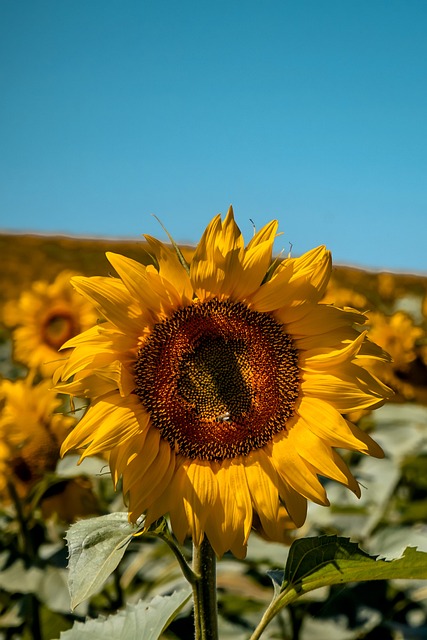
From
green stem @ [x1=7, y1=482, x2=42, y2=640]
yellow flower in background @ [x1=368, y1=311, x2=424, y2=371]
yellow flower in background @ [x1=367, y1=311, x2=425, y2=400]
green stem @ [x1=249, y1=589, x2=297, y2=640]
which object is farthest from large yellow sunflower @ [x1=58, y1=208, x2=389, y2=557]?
yellow flower in background @ [x1=368, y1=311, x2=424, y2=371]

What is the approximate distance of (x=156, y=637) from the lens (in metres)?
1.71

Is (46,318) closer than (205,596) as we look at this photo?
No

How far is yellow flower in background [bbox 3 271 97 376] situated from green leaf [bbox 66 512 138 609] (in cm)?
354

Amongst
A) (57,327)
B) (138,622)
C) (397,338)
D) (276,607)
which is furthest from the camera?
(57,327)

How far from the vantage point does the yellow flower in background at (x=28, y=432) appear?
11.2 feet

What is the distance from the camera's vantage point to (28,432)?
3.50 meters

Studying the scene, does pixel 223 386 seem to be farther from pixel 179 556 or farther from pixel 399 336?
pixel 399 336

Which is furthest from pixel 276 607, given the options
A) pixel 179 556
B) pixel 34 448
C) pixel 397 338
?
pixel 397 338

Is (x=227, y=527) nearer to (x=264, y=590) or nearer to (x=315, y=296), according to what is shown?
(x=315, y=296)

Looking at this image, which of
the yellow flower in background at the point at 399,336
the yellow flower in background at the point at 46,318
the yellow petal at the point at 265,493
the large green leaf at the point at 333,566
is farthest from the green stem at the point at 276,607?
the yellow flower in background at the point at 46,318

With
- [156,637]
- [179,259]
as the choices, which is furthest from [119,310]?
[156,637]

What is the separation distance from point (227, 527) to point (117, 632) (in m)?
0.40

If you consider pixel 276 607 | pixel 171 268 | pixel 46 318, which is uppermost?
pixel 171 268

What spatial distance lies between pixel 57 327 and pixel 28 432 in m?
1.82
